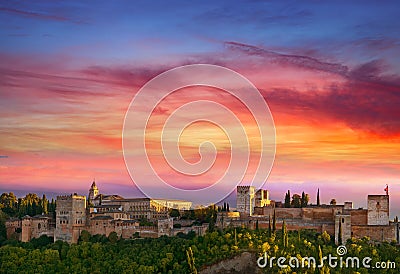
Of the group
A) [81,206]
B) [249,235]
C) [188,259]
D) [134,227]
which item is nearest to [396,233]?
[249,235]

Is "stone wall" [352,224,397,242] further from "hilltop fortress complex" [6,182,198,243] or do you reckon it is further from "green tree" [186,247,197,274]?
A: "green tree" [186,247,197,274]

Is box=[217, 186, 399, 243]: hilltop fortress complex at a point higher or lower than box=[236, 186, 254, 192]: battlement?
lower

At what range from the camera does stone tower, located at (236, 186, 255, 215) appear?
50.7 m

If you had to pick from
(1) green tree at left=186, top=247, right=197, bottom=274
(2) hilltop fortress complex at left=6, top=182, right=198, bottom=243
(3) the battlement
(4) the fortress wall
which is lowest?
(1) green tree at left=186, top=247, right=197, bottom=274

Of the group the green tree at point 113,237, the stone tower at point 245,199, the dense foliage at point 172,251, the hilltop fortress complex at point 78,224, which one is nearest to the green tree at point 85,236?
the hilltop fortress complex at point 78,224

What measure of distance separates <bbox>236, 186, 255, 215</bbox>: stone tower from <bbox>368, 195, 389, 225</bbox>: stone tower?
33.6ft

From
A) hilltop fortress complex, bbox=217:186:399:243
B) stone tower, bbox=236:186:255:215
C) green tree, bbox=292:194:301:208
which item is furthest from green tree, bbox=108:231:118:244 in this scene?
green tree, bbox=292:194:301:208

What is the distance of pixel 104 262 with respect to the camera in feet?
139

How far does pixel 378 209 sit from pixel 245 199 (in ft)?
37.7

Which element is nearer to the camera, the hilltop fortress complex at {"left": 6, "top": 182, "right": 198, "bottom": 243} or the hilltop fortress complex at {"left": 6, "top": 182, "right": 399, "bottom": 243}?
the hilltop fortress complex at {"left": 6, "top": 182, "right": 399, "bottom": 243}

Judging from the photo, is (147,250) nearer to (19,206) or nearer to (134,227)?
(134,227)

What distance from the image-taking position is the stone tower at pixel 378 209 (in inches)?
1694

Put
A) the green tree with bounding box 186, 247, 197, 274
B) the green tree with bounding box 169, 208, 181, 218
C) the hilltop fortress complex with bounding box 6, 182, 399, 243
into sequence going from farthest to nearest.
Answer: the green tree with bounding box 169, 208, 181, 218
the hilltop fortress complex with bounding box 6, 182, 399, 243
the green tree with bounding box 186, 247, 197, 274

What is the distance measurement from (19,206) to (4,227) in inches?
273
